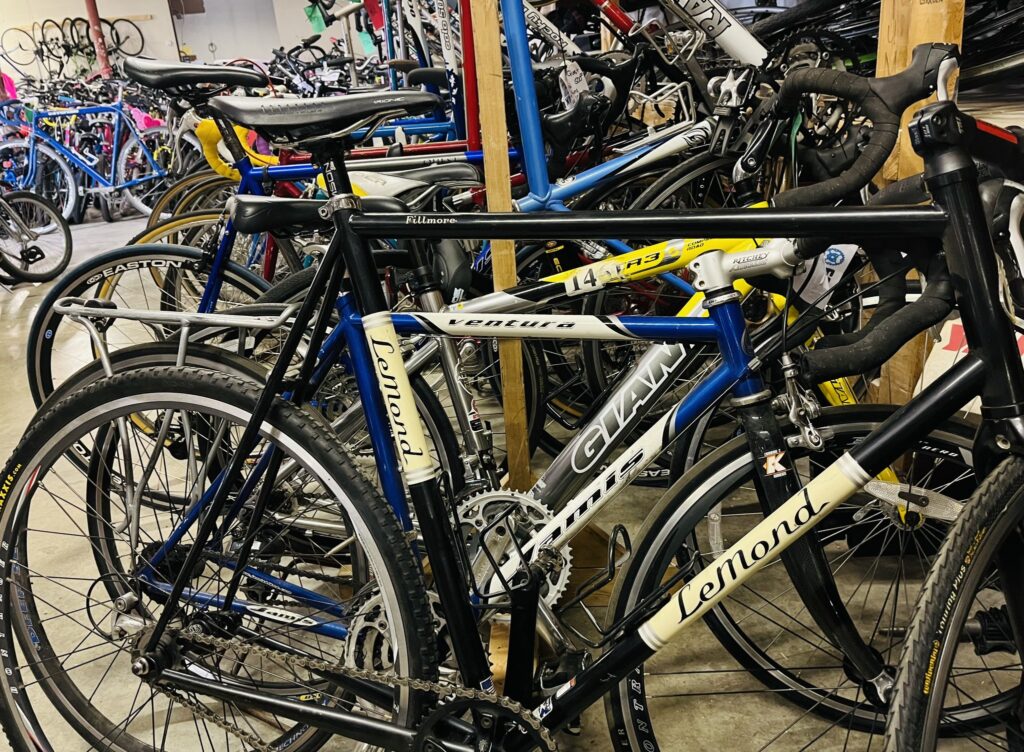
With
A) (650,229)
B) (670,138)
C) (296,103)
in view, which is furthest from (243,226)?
(670,138)

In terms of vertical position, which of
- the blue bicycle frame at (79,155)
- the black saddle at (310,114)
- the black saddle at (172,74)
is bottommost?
the black saddle at (310,114)

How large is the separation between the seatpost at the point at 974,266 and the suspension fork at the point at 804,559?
274 mm

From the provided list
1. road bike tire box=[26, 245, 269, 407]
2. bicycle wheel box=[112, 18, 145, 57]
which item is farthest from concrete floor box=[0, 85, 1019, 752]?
bicycle wheel box=[112, 18, 145, 57]

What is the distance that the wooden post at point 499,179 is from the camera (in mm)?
1514

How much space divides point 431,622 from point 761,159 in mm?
1049

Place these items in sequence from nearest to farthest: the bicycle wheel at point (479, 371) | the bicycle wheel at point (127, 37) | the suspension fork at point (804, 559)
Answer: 1. the suspension fork at point (804, 559)
2. the bicycle wheel at point (479, 371)
3. the bicycle wheel at point (127, 37)

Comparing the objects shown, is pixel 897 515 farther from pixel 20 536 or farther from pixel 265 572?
pixel 20 536

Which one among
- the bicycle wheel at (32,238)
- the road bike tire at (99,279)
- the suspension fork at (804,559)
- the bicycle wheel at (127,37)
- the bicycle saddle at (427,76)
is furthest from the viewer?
the bicycle wheel at (127,37)

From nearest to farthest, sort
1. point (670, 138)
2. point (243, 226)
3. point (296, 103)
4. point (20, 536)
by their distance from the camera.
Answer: point (296, 103) < point (243, 226) < point (20, 536) < point (670, 138)

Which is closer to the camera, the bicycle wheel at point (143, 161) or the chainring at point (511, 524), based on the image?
the chainring at point (511, 524)

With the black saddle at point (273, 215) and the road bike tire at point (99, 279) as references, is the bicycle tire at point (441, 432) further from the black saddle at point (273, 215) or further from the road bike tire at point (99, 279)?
the road bike tire at point (99, 279)

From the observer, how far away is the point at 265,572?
5.40 ft

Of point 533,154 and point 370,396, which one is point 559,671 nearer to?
point 370,396

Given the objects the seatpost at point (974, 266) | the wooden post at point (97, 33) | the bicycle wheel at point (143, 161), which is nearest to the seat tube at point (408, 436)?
the seatpost at point (974, 266)
